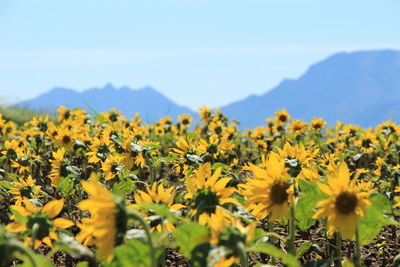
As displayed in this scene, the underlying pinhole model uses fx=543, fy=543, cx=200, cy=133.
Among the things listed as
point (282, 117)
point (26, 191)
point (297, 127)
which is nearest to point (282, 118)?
point (282, 117)

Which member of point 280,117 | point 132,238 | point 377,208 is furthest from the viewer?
point 280,117

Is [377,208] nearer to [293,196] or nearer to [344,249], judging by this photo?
[293,196]

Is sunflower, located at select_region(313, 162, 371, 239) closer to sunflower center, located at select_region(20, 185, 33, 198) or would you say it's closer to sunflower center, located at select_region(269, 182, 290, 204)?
sunflower center, located at select_region(269, 182, 290, 204)

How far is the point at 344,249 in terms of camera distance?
4.23 metres

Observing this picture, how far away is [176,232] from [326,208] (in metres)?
0.65

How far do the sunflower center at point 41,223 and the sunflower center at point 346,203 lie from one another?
1009 millimetres

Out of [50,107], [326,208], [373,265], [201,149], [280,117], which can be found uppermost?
[50,107]

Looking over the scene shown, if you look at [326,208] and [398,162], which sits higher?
[398,162]

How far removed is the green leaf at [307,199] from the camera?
81.9 inches

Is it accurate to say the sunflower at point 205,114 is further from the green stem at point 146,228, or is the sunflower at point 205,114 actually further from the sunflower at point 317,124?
the green stem at point 146,228

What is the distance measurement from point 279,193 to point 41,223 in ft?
3.02

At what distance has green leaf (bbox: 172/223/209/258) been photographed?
5.26 ft

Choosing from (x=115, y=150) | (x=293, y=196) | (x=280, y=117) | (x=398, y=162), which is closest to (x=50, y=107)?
(x=280, y=117)

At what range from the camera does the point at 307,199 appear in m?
2.08
